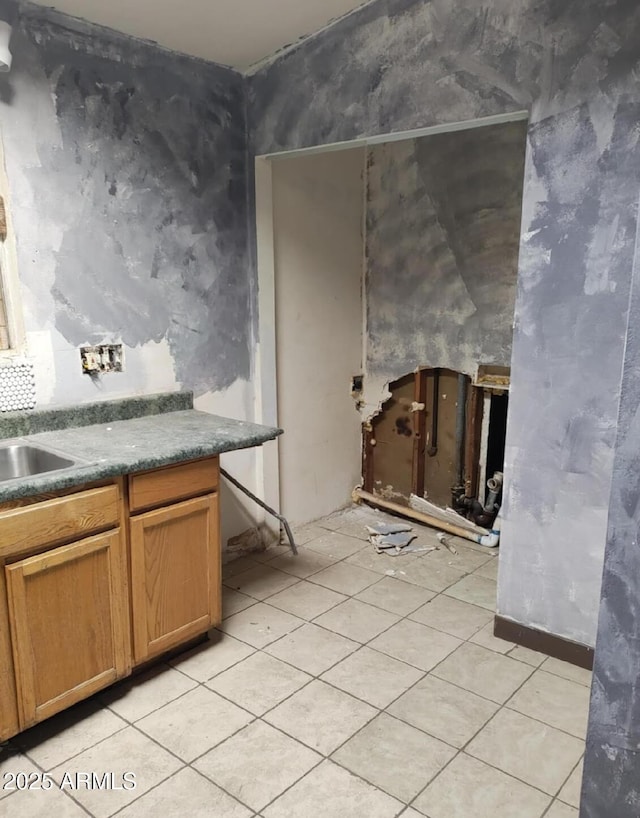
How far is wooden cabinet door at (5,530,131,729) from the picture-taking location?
1.76 meters

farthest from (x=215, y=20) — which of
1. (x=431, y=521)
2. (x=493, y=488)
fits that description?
(x=431, y=521)

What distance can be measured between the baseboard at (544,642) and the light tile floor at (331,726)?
0.04 metres

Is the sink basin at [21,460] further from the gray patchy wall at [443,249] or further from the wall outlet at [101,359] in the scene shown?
the gray patchy wall at [443,249]

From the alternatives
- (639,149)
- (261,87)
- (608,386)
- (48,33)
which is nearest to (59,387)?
(48,33)

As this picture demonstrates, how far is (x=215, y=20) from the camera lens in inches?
90.4

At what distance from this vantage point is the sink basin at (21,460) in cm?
208

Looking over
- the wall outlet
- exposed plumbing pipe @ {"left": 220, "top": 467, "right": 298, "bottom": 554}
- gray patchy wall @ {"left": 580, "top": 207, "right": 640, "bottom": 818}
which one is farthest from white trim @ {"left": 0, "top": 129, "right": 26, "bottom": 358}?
gray patchy wall @ {"left": 580, "top": 207, "right": 640, "bottom": 818}

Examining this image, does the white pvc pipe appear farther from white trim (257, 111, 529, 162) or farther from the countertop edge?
the countertop edge

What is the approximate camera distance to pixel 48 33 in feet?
7.04

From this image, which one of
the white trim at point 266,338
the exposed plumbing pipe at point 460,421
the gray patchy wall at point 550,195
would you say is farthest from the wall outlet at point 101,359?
the exposed plumbing pipe at point 460,421

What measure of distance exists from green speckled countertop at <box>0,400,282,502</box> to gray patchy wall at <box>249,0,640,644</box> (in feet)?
3.28

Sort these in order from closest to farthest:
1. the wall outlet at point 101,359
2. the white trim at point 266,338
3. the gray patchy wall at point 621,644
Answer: the gray patchy wall at point 621,644, the wall outlet at point 101,359, the white trim at point 266,338

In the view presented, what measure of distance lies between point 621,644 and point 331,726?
1.18 m

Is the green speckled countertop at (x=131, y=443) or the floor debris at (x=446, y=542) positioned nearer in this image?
the green speckled countertop at (x=131, y=443)
